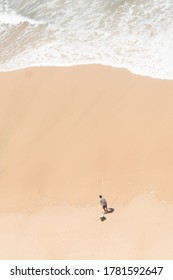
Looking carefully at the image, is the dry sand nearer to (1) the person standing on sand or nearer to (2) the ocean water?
(1) the person standing on sand

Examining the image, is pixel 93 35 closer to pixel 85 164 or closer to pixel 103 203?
pixel 85 164

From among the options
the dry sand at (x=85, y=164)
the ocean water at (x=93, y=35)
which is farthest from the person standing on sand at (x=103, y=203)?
the ocean water at (x=93, y=35)

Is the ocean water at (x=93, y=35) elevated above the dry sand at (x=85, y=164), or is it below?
above

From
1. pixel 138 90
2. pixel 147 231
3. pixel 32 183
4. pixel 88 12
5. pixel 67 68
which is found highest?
pixel 88 12

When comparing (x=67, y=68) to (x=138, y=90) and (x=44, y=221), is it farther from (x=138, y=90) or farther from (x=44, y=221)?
(x=44, y=221)

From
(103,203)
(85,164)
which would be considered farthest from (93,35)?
(103,203)

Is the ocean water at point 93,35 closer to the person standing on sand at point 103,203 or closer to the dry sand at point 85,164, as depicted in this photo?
the dry sand at point 85,164

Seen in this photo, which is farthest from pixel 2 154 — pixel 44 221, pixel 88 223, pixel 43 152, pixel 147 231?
pixel 147 231
